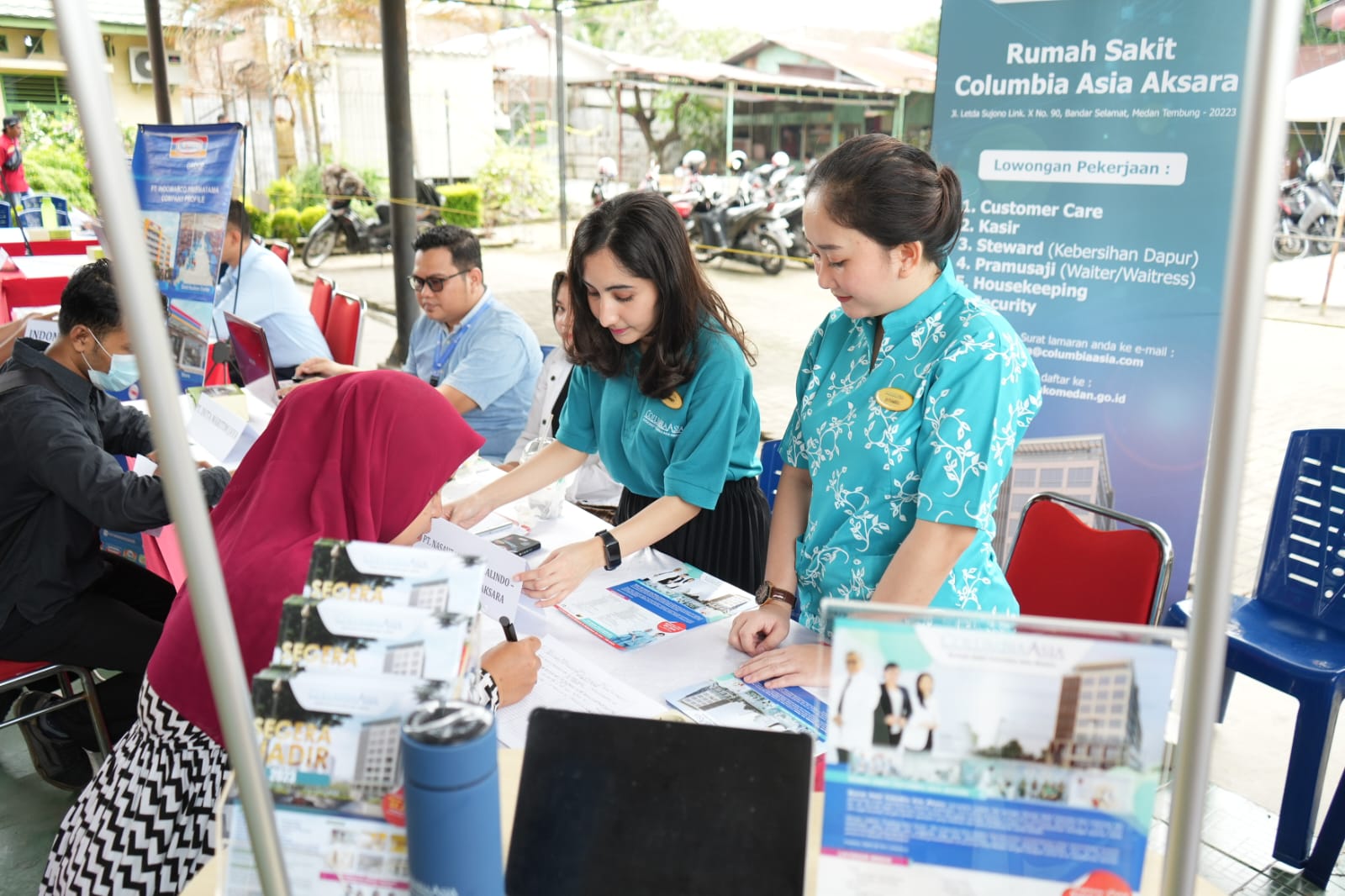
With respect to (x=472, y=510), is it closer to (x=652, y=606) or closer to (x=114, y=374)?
(x=652, y=606)

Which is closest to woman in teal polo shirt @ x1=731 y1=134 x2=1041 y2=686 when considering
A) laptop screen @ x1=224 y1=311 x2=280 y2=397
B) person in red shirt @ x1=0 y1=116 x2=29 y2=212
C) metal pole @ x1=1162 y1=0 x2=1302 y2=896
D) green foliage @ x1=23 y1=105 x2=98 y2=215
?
metal pole @ x1=1162 y1=0 x2=1302 y2=896

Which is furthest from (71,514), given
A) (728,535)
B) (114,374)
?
(728,535)

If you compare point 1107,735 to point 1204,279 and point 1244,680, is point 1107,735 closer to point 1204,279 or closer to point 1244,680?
point 1204,279

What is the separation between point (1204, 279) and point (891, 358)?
1.75 m

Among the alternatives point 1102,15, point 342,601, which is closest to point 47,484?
point 342,601

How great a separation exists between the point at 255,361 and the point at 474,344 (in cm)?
81

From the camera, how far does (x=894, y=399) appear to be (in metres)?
1.50

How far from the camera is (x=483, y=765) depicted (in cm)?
72

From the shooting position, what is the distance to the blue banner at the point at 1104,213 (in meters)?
2.66

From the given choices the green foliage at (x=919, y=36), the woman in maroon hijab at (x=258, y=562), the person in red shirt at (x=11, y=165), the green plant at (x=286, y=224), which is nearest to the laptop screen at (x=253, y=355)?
the woman in maroon hijab at (x=258, y=562)

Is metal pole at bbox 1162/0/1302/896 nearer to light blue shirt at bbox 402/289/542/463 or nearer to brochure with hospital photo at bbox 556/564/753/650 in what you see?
brochure with hospital photo at bbox 556/564/753/650

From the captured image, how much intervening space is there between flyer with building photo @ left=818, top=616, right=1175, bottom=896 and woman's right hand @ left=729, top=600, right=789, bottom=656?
2.90 feet

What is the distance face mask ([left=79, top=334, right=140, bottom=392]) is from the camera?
239 cm

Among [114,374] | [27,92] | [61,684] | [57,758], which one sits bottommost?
[57,758]
